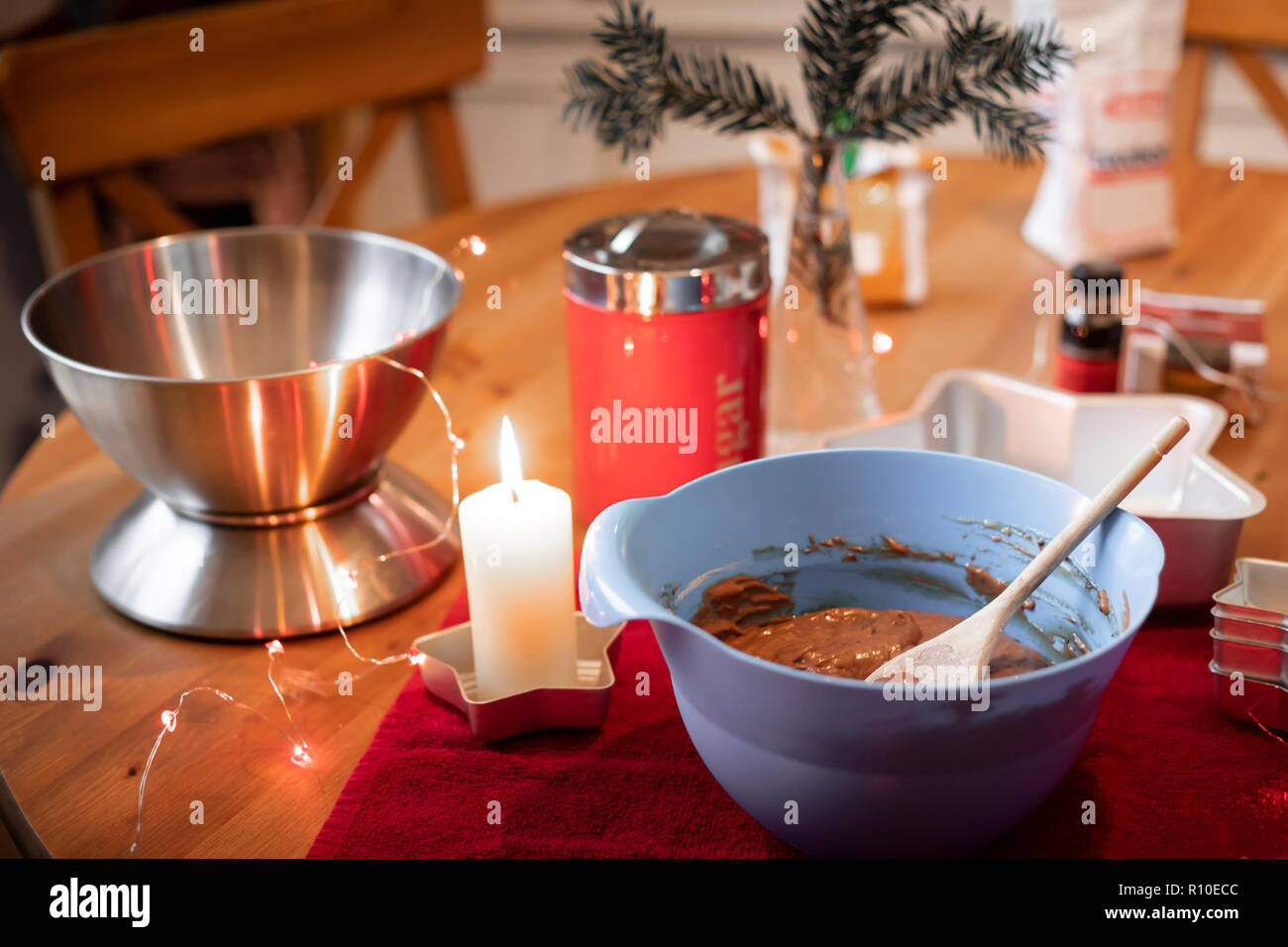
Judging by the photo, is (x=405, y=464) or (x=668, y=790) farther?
(x=405, y=464)

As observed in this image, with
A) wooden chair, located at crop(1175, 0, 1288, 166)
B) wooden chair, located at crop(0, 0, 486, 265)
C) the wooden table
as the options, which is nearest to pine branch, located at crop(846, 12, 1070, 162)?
the wooden table

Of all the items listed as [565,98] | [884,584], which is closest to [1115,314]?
[884,584]

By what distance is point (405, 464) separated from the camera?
2.90 feet

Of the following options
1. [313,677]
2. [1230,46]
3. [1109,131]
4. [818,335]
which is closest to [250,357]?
[313,677]

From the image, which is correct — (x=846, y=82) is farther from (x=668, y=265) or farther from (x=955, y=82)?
(x=668, y=265)

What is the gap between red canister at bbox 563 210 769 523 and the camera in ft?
2.31

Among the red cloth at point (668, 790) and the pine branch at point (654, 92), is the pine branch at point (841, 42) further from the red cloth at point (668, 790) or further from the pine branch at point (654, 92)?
the red cloth at point (668, 790)

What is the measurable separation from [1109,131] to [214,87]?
3.41 feet

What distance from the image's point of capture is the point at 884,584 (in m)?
0.64

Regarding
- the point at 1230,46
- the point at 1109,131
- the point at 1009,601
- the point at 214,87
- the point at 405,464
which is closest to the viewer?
the point at 1009,601

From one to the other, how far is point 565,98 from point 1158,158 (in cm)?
168

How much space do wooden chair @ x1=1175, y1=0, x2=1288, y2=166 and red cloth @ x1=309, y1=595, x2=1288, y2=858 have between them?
1324mm

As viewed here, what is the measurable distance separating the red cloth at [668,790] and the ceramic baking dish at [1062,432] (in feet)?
0.54
